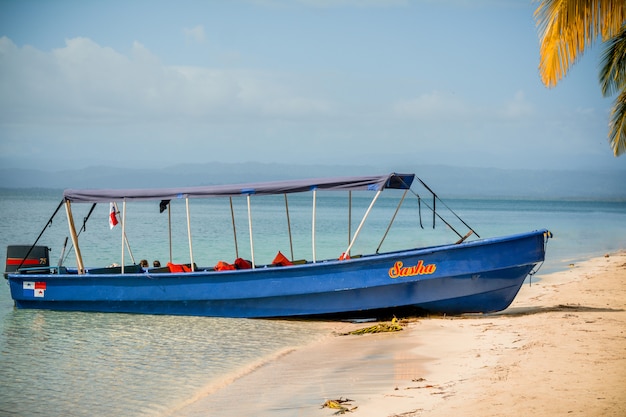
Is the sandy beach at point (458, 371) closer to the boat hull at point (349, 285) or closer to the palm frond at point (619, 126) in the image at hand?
the boat hull at point (349, 285)

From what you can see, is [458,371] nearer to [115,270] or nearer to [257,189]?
[257,189]

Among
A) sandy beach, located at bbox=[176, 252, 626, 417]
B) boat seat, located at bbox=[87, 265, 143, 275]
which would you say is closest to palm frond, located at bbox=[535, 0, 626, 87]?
sandy beach, located at bbox=[176, 252, 626, 417]

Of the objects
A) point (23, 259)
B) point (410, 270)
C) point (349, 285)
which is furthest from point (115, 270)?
point (410, 270)

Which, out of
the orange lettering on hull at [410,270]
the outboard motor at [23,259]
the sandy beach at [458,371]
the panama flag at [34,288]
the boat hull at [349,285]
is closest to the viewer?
the sandy beach at [458,371]

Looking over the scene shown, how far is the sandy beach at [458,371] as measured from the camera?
23.0 feet

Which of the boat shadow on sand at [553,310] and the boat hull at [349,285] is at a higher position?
the boat hull at [349,285]

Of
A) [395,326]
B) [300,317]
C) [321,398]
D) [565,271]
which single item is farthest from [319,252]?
[321,398]

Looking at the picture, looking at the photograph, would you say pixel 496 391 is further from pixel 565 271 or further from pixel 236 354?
pixel 565 271

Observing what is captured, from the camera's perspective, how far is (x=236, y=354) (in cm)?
1140

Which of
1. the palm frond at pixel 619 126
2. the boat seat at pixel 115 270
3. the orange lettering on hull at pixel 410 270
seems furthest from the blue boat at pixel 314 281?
the palm frond at pixel 619 126

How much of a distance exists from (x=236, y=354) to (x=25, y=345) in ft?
12.8

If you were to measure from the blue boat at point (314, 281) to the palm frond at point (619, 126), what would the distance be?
784cm

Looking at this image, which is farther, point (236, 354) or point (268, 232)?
point (268, 232)

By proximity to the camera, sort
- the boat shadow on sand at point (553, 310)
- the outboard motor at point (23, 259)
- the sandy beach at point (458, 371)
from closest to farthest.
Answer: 1. the sandy beach at point (458, 371)
2. the boat shadow on sand at point (553, 310)
3. the outboard motor at point (23, 259)
